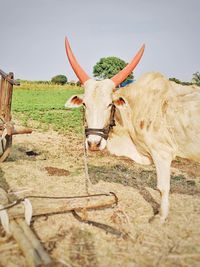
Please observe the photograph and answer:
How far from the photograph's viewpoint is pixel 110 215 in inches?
181

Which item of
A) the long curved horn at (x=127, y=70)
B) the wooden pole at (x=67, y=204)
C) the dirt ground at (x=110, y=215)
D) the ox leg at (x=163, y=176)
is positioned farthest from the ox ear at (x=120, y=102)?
the dirt ground at (x=110, y=215)

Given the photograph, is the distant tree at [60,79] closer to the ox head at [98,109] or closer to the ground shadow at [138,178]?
the ground shadow at [138,178]

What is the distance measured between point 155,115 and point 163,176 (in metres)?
0.90

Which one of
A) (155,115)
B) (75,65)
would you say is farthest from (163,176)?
(75,65)

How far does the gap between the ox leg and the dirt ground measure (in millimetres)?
→ 225

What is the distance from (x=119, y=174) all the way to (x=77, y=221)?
2862mm

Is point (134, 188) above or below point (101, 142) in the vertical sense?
below

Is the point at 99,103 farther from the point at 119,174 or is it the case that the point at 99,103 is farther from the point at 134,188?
the point at 119,174

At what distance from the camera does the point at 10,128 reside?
5988 mm

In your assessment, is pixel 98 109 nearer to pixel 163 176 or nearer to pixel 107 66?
pixel 163 176

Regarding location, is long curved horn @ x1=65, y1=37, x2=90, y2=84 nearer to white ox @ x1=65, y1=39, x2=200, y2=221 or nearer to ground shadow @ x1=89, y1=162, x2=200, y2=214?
white ox @ x1=65, y1=39, x2=200, y2=221

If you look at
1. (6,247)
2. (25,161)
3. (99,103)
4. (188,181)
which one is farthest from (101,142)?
(25,161)

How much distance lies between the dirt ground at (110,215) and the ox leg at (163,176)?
0.74ft

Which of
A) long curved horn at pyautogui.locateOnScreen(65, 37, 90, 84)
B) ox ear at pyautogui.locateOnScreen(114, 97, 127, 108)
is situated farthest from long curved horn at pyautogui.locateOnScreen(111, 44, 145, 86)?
long curved horn at pyautogui.locateOnScreen(65, 37, 90, 84)
